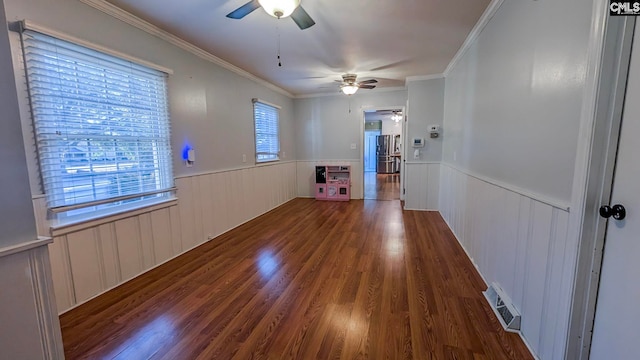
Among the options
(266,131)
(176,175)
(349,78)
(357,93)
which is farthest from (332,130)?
→ (176,175)

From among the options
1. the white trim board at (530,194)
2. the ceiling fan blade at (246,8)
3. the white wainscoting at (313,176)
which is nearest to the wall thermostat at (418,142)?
the white wainscoting at (313,176)

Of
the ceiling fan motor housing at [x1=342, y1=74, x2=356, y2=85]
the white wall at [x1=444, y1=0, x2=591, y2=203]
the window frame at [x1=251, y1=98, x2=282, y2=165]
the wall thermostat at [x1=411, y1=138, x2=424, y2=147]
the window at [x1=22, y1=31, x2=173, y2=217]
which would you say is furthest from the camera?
the wall thermostat at [x1=411, y1=138, x2=424, y2=147]

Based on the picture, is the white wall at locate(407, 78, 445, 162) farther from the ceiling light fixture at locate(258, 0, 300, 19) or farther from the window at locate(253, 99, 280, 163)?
the ceiling light fixture at locate(258, 0, 300, 19)

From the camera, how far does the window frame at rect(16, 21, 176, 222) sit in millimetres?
1854

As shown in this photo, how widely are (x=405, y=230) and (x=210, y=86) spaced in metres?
3.55

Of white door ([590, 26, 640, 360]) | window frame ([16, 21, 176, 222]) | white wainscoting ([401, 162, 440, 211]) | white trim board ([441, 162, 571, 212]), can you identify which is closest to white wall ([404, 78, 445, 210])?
white wainscoting ([401, 162, 440, 211])

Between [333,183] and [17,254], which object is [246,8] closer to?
[17,254]

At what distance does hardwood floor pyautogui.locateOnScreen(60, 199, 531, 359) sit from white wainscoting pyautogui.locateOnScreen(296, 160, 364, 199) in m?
2.96

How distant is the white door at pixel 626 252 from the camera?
1.03 m

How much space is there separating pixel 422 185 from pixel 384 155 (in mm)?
6688

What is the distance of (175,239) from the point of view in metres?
3.09

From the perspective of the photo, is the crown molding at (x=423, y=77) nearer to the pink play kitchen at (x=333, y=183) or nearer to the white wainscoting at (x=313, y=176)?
the white wainscoting at (x=313, y=176)

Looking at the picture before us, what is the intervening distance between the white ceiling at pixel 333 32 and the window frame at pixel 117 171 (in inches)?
19.6

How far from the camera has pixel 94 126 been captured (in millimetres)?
2234
